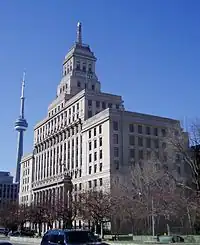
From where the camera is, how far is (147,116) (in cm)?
9656

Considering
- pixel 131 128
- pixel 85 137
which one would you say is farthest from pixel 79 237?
pixel 85 137

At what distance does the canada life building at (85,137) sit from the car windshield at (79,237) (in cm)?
4900

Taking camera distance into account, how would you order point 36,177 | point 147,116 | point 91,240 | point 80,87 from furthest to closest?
point 36,177 < point 80,87 < point 147,116 < point 91,240

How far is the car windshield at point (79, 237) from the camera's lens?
1881cm

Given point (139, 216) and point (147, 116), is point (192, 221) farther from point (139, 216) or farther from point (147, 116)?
point (147, 116)

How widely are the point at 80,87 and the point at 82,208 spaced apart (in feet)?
211

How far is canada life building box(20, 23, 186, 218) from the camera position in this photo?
90.1m

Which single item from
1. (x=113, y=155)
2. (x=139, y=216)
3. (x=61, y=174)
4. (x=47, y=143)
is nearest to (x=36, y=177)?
(x=47, y=143)

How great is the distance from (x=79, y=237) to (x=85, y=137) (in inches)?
3214

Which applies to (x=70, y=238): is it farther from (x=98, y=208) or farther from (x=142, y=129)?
(x=142, y=129)

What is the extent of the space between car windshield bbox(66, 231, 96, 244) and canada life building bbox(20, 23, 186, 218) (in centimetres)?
4900

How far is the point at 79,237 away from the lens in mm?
19172

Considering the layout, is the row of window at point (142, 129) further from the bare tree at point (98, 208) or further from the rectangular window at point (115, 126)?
the bare tree at point (98, 208)

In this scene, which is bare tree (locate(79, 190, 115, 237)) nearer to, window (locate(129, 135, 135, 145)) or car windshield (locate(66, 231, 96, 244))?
window (locate(129, 135, 135, 145))
